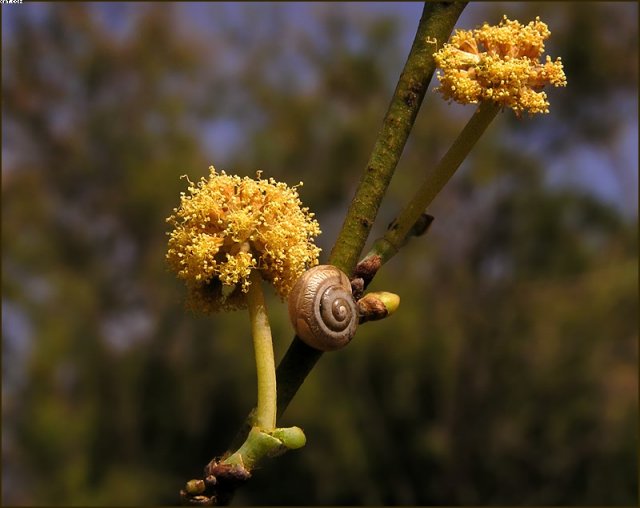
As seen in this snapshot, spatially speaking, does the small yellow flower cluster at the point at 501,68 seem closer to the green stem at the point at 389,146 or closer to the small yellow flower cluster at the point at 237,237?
the green stem at the point at 389,146

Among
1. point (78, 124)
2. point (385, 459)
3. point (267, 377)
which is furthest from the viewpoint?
point (78, 124)

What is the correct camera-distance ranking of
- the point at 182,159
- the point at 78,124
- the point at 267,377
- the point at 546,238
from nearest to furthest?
the point at 267,377 → the point at 546,238 → the point at 182,159 → the point at 78,124

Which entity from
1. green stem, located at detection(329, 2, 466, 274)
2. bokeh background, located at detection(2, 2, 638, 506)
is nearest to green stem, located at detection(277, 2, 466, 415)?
green stem, located at detection(329, 2, 466, 274)

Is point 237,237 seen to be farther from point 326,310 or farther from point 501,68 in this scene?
point 501,68

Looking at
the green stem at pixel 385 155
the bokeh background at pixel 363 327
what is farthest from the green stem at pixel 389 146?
the bokeh background at pixel 363 327

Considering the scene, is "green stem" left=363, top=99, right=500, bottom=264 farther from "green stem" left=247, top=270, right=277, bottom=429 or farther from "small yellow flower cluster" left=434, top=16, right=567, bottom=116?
"green stem" left=247, top=270, right=277, bottom=429

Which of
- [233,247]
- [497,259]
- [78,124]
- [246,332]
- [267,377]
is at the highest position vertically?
[78,124]

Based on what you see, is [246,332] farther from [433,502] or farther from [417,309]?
[433,502]

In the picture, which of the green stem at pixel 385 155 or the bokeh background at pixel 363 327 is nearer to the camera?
the green stem at pixel 385 155

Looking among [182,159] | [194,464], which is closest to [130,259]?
[182,159]
